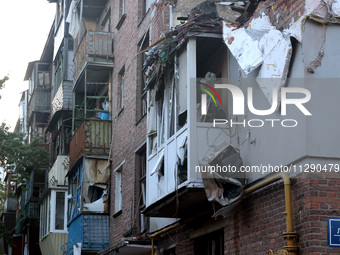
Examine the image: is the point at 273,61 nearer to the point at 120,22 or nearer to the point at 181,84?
the point at 181,84

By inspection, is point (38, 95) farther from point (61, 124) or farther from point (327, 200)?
point (327, 200)

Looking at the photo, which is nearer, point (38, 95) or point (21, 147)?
point (21, 147)

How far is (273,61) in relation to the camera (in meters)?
9.73

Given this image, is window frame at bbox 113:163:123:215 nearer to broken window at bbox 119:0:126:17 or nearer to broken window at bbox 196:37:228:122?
broken window at bbox 119:0:126:17

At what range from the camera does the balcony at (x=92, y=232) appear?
63.0 feet

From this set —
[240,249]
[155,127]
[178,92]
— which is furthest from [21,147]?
[240,249]

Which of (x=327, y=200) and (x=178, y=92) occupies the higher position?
(x=178, y=92)

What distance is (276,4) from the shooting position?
10.2 m

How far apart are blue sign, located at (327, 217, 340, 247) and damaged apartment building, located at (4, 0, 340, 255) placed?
0.20 ft

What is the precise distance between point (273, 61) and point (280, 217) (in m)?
2.21

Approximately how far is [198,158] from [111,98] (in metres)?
10.4

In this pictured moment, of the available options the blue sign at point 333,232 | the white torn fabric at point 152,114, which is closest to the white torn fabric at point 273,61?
the blue sign at point 333,232

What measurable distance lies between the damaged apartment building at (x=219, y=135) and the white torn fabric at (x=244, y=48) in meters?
0.02

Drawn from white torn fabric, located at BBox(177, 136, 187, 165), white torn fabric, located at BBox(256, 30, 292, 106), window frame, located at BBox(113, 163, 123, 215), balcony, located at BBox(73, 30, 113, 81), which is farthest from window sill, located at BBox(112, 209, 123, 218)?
white torn fabric, located at BBox(256, 30, 292, 106)
